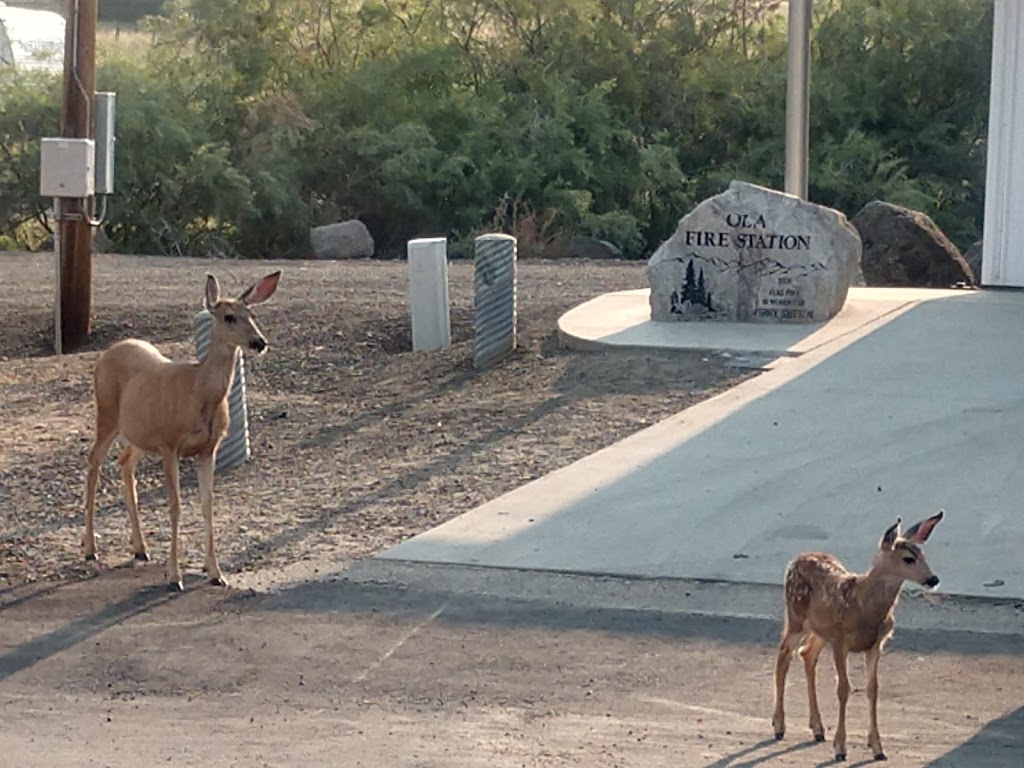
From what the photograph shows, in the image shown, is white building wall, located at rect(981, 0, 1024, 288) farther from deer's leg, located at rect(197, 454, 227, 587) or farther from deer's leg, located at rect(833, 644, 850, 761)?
deer's leg, located at rect(833, 644, 850, 761)

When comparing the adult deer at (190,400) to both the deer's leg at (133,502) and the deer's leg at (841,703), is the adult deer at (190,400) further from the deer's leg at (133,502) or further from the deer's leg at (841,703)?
the deer's leg at (841,703)

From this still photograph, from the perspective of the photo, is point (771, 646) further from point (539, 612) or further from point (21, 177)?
point (21, 177)

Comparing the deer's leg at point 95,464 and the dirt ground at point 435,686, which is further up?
the deer's leg at point 95,464

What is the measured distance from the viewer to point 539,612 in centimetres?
852

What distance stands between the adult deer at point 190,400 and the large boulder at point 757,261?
6.76 m

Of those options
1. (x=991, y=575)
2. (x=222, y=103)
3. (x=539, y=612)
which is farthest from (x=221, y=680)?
(x=222, y=103)

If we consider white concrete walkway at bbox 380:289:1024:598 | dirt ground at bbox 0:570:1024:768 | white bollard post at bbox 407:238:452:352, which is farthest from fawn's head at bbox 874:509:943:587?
white bollard post at bbox 407:238:452:352

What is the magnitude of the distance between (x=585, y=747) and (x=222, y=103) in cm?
2486

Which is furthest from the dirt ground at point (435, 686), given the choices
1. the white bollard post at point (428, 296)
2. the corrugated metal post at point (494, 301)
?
the white bollard post at point (428, 296)

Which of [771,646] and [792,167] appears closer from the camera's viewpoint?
[771,646]

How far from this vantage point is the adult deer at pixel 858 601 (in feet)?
21.2

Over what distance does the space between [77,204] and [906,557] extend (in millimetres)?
12226

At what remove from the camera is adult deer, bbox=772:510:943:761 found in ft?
21.2

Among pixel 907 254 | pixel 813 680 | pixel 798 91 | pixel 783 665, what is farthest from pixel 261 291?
pixel 907 254
